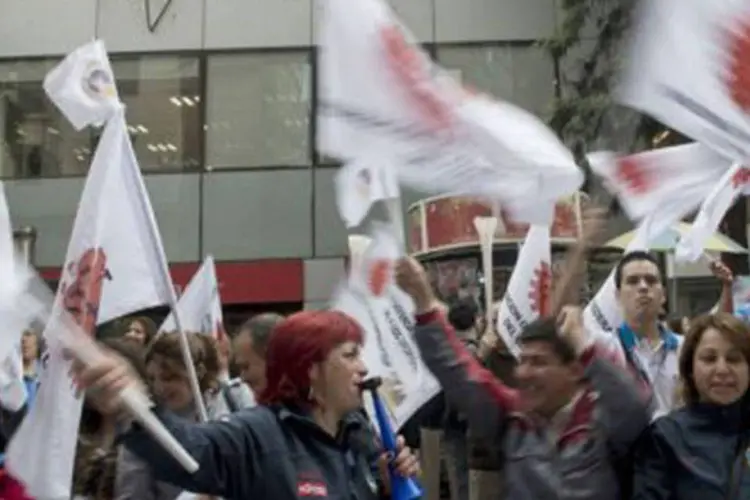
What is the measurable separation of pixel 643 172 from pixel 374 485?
5.94 ft

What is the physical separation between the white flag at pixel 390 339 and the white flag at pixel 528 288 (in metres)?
0.49

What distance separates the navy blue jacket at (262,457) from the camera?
333cm

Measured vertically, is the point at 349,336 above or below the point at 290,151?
below

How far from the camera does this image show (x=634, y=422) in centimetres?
371

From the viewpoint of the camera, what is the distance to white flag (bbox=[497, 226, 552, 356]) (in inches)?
273

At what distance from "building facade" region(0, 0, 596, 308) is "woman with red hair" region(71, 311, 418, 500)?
1634 centimetres

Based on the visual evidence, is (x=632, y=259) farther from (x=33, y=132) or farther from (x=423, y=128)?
(x=33, y=132)

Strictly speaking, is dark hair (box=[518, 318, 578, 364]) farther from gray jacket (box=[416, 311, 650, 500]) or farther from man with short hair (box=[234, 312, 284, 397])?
man with short hair (box=[234, 312, 284, 397])

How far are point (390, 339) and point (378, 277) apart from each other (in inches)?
14.8

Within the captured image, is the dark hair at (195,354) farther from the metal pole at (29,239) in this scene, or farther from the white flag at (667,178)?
the metal pole at (29,239)

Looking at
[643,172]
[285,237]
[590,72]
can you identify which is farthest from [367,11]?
[285,237]

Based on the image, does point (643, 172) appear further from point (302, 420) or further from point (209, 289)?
point (209, 289)

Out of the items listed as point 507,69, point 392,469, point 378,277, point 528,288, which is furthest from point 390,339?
point 507,69

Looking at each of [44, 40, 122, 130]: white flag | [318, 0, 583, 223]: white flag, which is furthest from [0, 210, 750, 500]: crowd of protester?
[44, 40, 122, 130]: white flag
